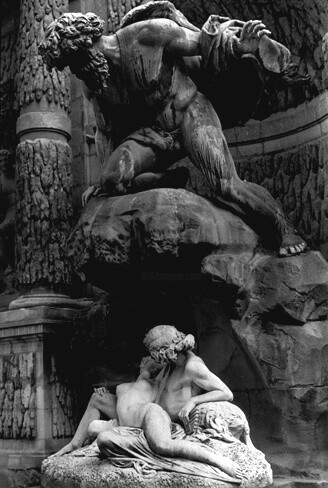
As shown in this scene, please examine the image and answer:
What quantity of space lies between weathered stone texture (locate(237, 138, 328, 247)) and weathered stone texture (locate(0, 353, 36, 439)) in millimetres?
2592

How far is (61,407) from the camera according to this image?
6.17 m

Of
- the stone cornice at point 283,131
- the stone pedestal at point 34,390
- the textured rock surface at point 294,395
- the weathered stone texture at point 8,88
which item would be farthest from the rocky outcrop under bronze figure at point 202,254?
the weathered stone texture at point 8,88

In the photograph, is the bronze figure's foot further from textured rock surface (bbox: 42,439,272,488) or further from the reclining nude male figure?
textured rock surface (bbox: 42,439,272,488)

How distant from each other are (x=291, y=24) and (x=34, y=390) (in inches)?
154

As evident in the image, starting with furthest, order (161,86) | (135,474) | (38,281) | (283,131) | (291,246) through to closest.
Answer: (283,131), (38,281), (161,86), (291,246), (135,474)

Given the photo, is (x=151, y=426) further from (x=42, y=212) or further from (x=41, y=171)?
(x=41, y=171)

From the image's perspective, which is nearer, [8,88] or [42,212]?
[42,212]

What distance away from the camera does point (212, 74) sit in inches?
222

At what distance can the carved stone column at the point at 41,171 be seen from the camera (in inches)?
257

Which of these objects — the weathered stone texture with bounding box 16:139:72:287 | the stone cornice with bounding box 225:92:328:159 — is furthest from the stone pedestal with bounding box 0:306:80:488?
the stone cornice with bounding box 225:92:328:159

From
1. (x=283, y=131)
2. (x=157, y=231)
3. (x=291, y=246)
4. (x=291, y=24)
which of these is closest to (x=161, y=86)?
(x=157, y=231)

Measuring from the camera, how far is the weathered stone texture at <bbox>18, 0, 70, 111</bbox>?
6.80 meters

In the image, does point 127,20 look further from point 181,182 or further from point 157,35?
point 181,182

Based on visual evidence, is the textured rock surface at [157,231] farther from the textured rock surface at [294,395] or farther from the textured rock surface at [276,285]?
the textured rock surface at [294,395]
